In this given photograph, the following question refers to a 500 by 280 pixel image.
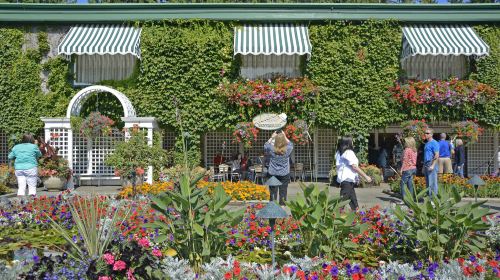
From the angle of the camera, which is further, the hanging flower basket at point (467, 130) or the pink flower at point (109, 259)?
the hanging flower basket at point (467, 130)

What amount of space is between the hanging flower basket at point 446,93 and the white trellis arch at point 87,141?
8349 millimetres

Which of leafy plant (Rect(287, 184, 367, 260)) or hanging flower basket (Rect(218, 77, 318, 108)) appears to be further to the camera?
hanging flower basket (Rect(218, 77, 318, 108))

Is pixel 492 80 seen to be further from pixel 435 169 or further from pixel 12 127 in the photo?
pixel 12 127

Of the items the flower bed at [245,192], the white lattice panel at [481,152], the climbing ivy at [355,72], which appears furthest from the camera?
the white lattice panel at [481,152]

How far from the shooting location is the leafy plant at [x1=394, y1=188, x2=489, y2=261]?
4.92 meters

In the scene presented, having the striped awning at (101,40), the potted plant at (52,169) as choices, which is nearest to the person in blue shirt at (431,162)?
the striped awning at (101,40)

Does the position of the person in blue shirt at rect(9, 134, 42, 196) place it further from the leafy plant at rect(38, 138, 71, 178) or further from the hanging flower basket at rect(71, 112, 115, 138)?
the hanging flower basket at rect(71, 112, 115, 138)

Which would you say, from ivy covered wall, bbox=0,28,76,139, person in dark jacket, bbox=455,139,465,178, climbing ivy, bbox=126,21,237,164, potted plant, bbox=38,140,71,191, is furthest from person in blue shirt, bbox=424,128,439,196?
ivy covered wall, bbox=0,28,76,139

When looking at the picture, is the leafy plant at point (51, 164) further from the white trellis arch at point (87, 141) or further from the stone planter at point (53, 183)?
the white trellis arch at point (87, 141)

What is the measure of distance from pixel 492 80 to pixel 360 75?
4378 mm

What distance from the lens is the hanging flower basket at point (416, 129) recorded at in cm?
1587

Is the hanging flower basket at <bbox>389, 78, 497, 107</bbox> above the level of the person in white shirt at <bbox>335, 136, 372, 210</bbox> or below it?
above

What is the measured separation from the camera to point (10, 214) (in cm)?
743

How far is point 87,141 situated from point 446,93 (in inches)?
463
